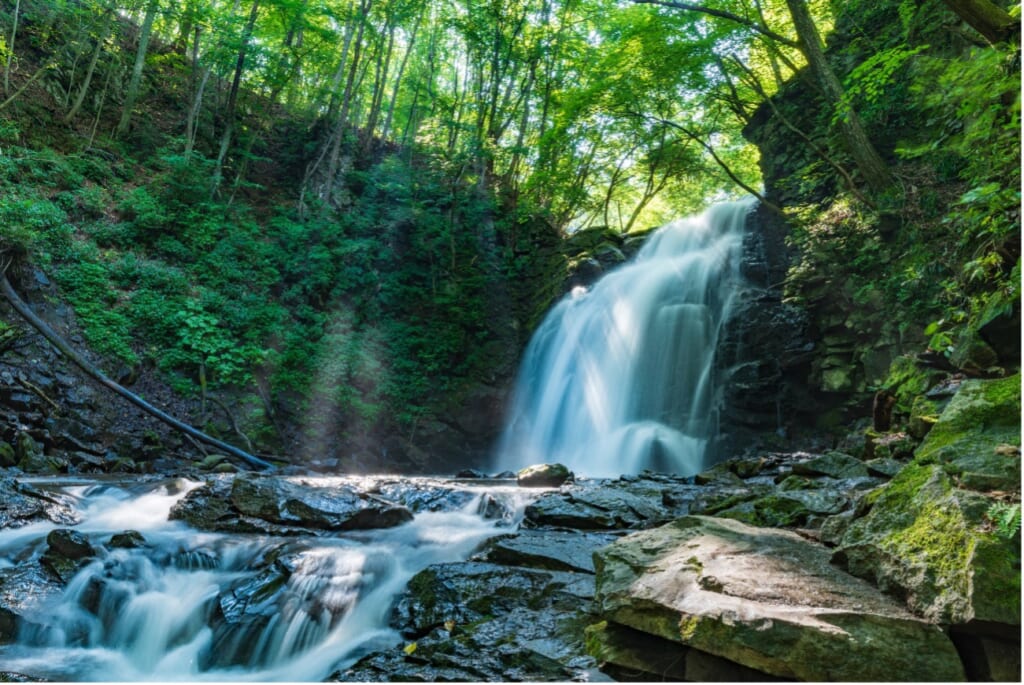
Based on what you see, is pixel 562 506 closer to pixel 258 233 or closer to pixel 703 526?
pixel 703 526

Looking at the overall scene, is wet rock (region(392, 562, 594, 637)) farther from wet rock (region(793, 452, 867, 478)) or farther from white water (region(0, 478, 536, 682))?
wet rock (region(793, 452, 867, 478))

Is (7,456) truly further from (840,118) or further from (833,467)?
(840,118)

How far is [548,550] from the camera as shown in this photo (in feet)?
14.7

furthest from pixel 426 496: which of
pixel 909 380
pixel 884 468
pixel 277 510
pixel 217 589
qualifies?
pixel 909 380

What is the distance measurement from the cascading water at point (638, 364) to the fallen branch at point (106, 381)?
6.63m

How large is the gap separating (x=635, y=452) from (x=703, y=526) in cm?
855

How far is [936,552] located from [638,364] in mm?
10991

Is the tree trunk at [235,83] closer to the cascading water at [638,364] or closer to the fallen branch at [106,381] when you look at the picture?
the fallen branch at [106,381]

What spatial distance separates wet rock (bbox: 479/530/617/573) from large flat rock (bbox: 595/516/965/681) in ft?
3.81

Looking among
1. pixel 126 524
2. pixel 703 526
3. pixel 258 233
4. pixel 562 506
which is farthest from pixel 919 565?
pixel 258 233

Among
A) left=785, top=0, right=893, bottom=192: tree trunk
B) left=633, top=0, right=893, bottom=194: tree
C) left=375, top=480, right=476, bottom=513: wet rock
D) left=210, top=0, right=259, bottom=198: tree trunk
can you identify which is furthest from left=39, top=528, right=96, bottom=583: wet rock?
left=210, top=0, right=259, bottom=198: tree trunk

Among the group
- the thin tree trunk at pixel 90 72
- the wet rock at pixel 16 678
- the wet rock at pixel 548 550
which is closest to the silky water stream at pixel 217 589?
the wet rock at pixel 16 678

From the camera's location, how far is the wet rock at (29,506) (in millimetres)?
5156

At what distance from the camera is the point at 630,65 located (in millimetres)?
11523
